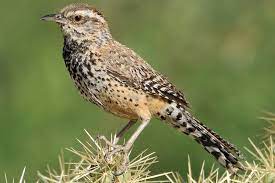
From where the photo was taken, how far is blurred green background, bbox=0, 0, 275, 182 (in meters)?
8.75

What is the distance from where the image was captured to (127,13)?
35.1 feet

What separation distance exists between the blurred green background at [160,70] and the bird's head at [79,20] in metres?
2.32

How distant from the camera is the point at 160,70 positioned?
9680mm

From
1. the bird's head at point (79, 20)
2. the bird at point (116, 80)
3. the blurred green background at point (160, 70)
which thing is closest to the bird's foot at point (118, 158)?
the bird at point (116, 80)

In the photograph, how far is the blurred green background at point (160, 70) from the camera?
8.75 metres

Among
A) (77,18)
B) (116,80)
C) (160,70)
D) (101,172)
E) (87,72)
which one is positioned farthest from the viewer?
(160,70)

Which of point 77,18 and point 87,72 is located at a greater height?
point 77,18

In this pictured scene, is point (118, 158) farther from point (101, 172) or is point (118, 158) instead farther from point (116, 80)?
point (116, 80)

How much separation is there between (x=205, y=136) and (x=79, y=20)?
102 cm

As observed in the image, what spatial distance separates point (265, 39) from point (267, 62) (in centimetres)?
36

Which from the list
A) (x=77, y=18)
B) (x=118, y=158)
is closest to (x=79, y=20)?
(x=77, y=18)

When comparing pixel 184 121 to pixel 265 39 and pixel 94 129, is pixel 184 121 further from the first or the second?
pixel 265 39

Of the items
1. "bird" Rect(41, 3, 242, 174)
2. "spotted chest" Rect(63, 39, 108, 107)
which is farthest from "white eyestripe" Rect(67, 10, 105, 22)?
"spotted chest" Rect(63, 39, 108, 107)

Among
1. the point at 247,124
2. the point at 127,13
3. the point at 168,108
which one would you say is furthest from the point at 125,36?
the point at 168,108
